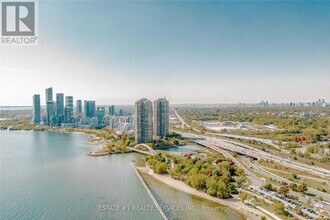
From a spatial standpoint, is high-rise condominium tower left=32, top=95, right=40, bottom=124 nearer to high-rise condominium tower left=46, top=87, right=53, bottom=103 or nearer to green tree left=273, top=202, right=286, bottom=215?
high-rise condominium tower left=46, top=87, right=53, bottom=103

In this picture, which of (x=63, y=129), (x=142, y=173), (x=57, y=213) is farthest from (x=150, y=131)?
(x=63, y=129)

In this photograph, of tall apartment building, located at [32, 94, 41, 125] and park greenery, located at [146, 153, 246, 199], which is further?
tall apartment building, located at [32, 94, 41, 125]

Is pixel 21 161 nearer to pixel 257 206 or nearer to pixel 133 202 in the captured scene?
pixel 133 202

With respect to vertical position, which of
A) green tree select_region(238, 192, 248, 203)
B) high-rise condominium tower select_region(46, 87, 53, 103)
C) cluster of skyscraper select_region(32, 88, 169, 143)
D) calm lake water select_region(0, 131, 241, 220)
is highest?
high-rise condominium tower select_region(46, 87, 53, 103)

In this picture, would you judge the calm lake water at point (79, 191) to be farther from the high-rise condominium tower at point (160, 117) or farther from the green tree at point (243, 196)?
the high-rise condominium tower at point (160, 117)

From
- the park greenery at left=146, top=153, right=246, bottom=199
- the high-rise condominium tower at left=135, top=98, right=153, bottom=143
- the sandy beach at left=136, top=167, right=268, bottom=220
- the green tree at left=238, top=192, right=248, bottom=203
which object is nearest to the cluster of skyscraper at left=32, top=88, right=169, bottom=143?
the high-rise condominium tower at left=135, top=98, right=153, bottom=143

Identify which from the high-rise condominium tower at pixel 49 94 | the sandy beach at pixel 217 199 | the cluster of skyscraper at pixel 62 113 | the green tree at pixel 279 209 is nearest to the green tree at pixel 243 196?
the sandy beach at pixel 217 199

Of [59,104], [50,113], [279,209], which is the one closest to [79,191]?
[279,209]
